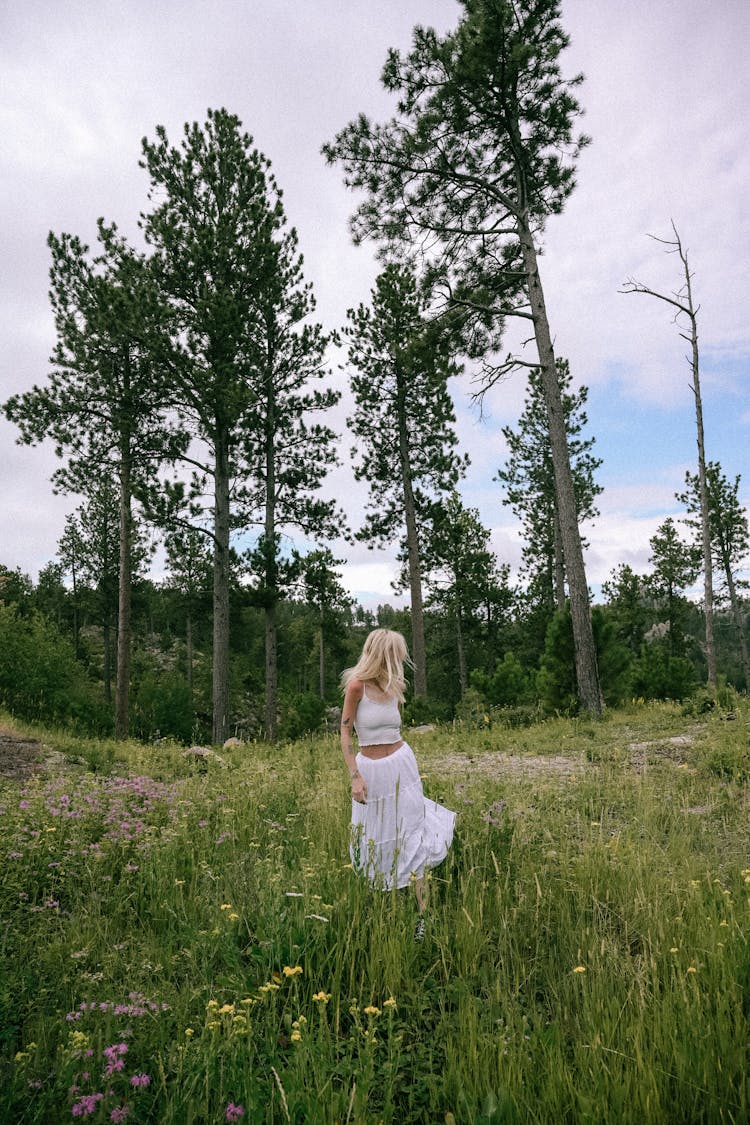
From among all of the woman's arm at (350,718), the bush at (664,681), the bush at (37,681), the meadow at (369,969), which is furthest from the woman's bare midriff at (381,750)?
the bush at (37,681)

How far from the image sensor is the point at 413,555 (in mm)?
20969

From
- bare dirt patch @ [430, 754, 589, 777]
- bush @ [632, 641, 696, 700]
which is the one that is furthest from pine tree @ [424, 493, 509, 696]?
bare dirt patch @ [430, 754, 589, 777]

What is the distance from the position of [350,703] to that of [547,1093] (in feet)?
7.07

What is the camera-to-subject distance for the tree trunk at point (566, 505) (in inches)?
448

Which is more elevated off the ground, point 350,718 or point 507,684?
point 350,718

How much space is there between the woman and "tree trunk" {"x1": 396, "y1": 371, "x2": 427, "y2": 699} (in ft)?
52.2

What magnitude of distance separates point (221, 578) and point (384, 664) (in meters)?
12.7

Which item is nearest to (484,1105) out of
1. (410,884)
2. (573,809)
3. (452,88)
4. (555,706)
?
(410,884)

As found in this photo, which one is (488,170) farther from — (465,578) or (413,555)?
(465,578)

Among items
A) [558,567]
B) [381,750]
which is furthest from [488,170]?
[558,567]

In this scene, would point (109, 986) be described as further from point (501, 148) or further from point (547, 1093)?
point (501, 148)

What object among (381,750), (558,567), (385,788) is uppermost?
(558,567)

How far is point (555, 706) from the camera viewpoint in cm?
1273

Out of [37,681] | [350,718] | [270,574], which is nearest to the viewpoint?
[350,718]
